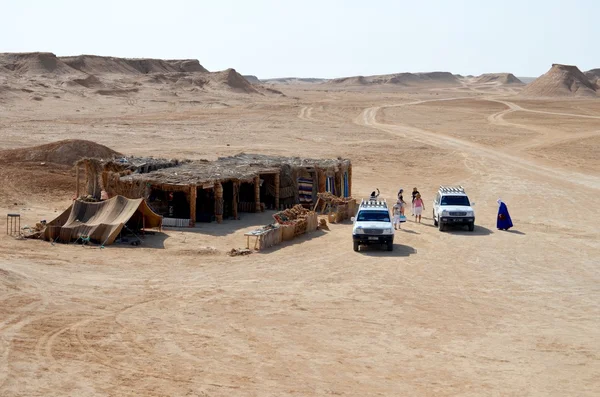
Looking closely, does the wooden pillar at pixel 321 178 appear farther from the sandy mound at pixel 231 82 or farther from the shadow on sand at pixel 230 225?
the sandy mound at pixel 231 82

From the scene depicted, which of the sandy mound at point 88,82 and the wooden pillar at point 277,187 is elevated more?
the sandy mound at point 88,82

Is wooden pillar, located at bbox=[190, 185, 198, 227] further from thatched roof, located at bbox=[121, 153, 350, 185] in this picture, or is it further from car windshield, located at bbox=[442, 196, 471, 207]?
car windshield, located at bbox=[442, 196, 471, 207]

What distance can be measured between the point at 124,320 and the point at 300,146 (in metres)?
41.3

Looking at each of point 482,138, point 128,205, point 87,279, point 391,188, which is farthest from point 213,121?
point 87,279

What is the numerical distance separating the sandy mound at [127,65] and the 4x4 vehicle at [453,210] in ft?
297

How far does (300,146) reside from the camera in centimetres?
5781

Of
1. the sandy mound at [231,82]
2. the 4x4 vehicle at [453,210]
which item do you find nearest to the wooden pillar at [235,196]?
the 4x4 vehicle at [453,210]

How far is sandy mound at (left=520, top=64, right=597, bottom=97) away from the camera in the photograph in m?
131

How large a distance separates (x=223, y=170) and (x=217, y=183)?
2.37m

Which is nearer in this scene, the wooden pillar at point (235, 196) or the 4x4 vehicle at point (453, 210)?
the 4x4 vehicle at point (453, 210)

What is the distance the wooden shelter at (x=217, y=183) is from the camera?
29.5 metres

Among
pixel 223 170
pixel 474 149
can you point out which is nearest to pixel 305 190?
pixel 223 170

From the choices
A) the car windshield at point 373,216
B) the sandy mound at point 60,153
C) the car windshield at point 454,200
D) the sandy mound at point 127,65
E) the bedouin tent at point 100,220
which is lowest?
the bedouin tent at point 100,220

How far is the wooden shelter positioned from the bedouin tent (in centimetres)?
179
